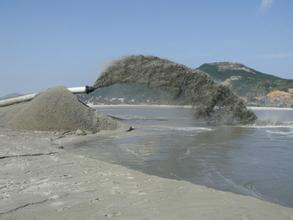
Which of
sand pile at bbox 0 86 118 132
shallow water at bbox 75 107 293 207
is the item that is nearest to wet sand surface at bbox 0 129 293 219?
shallow water at bbox 75 107 293 207

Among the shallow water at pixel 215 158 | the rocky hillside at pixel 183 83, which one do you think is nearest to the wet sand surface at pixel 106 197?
the shallow water at pixel 215 158

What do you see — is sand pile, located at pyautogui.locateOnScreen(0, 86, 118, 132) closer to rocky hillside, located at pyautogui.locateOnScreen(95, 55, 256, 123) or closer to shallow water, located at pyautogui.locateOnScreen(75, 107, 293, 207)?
shallow water, located at pyautogui.locateOnScreen(75, 107, 293, 207)

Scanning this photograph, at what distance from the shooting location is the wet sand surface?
18.6ft

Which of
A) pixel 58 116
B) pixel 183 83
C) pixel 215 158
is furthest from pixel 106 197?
pixel 183 83

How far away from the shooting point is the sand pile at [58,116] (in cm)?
1905

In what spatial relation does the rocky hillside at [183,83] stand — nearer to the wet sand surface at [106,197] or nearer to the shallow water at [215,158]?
the shallow water at [215,158]

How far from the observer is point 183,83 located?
24.1 meters

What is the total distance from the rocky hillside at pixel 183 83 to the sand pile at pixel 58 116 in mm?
4467

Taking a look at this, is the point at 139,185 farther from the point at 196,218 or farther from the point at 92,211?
the point at 196,218

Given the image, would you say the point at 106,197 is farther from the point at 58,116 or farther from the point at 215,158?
the point at 58,116

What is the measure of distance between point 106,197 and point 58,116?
42.9 ft

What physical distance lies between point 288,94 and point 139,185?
3482 inches

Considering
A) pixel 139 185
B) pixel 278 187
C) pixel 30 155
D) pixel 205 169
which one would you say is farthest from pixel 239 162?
pixel 30 155

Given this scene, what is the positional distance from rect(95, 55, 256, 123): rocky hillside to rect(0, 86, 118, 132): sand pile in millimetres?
4467
